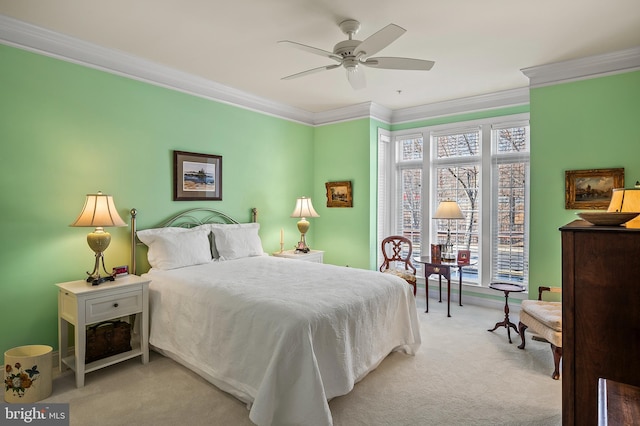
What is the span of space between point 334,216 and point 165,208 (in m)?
2.70

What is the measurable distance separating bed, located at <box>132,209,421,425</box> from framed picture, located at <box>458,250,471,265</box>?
156cm

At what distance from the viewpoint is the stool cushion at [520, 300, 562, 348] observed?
297cm

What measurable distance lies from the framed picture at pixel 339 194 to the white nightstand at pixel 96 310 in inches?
129

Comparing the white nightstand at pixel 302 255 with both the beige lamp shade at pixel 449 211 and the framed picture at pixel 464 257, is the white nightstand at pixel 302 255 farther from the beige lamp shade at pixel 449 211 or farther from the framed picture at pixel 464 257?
the framed picture at pixel 464 257

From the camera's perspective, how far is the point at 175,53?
3.60 m

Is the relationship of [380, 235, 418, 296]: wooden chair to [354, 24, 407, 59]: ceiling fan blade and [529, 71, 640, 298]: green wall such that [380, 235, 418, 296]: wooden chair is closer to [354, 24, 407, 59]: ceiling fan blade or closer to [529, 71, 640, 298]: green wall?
[529, 71, 640, 298]: green wall

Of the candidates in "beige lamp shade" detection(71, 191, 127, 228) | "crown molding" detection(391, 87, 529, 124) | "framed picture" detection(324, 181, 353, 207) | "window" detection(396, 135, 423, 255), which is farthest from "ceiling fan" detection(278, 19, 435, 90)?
"window" detection(396, 135, 423, 255)

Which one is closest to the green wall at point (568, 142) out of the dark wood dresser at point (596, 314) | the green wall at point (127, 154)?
the green wall at point (127, 154)

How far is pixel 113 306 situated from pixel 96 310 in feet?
0.44

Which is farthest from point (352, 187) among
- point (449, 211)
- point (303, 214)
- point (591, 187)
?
point (591, 187)

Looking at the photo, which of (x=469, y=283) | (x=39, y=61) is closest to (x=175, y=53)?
(x=39, y=61)

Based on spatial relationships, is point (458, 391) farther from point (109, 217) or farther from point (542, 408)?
point (109, 217)

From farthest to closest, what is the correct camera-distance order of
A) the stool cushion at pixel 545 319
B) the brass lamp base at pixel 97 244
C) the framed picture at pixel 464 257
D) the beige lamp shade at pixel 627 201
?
the framed picture at pixel 464 257 → the brass lamp base at pixel 97 244 → the stool cushion at pixel 545 319 → the beige lamp shade at pixel 627 201

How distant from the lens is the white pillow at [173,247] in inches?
145
